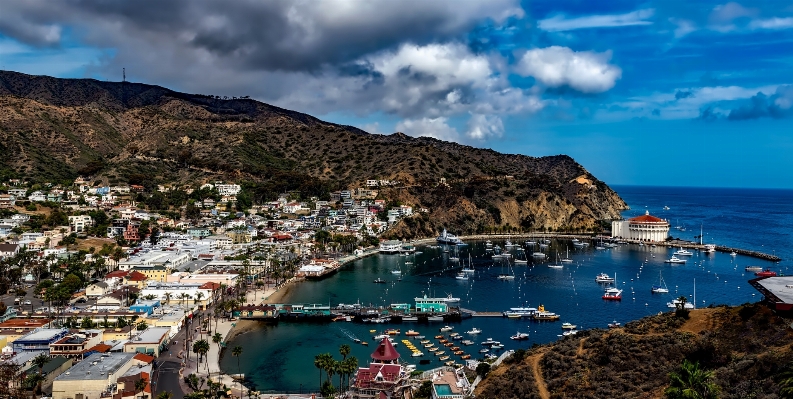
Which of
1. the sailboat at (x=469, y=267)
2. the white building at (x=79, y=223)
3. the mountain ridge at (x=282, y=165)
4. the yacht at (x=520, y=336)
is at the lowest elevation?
the yacht at (x=520, y=336)

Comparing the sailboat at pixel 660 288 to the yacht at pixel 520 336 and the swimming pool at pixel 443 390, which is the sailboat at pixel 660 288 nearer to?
the yacht at pixel 520 336

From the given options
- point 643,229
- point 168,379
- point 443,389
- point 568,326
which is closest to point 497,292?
point 568,326

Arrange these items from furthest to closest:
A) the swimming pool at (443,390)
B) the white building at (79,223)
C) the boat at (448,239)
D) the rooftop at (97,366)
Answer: the boat at (448,239) < the white building at (79,223) < the rooftop at (97,366) < the swimming pool at (443,390)

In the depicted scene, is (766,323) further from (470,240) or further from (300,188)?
(300,188)

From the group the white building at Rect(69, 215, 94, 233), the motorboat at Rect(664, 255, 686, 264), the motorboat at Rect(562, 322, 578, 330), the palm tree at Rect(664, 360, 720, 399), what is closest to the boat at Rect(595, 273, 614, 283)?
the motorboat at Rect(664, 255, 686, 264)

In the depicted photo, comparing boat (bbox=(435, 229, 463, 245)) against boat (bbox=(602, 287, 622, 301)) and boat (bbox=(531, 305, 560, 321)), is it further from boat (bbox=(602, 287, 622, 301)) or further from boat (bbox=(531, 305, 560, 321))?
boat (bbox=(531, 305, 560, 321))

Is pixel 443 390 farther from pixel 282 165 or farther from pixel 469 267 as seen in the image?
pixel 282 165

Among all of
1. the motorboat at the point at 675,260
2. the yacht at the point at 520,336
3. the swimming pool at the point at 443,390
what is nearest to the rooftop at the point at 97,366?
the swimming pool at the point at 443,390

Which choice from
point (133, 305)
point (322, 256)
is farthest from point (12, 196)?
point (133, 305)
